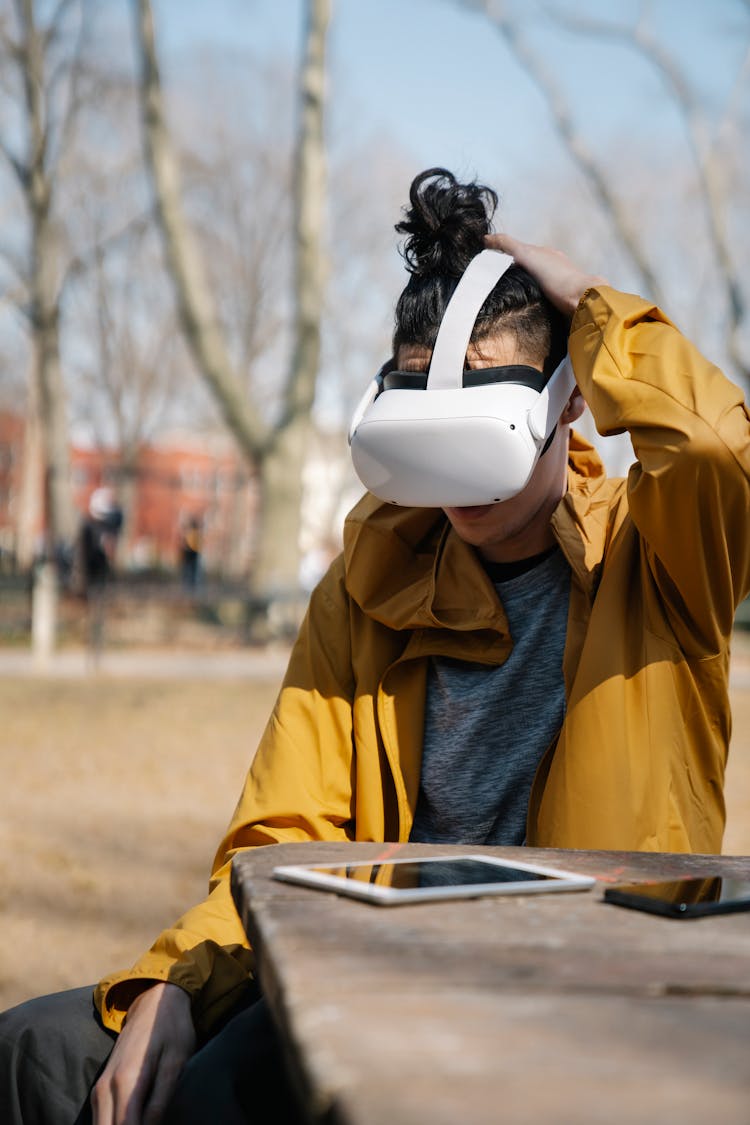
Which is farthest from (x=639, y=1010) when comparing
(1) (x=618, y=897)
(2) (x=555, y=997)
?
(1) (x=618, y=897)

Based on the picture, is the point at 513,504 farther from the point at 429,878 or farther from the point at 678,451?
the point at 429,878

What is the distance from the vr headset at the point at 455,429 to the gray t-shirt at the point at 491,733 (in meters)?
0.31

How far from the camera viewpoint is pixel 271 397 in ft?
121

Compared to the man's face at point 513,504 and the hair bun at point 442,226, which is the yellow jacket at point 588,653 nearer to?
the man's face at point 513,504

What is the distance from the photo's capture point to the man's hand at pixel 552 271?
2184 mm

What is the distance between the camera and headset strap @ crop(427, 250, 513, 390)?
2006 millimetres

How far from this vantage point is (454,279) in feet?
7.27

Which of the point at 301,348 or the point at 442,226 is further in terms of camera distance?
the point at 301,348

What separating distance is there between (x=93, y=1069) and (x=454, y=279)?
4.50 feet

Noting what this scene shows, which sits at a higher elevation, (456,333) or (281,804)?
(456,333)

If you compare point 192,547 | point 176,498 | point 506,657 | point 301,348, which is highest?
point 301,348

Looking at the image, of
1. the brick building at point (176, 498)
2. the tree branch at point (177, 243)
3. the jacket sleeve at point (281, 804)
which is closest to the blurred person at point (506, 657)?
the jacket sleeve at point (281, 804)

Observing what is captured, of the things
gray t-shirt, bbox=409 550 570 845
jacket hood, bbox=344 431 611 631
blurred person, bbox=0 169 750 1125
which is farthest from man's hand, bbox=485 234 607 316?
gray t-shirt, bbox=409 550 570 845

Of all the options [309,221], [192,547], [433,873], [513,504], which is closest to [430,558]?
[513,504]
